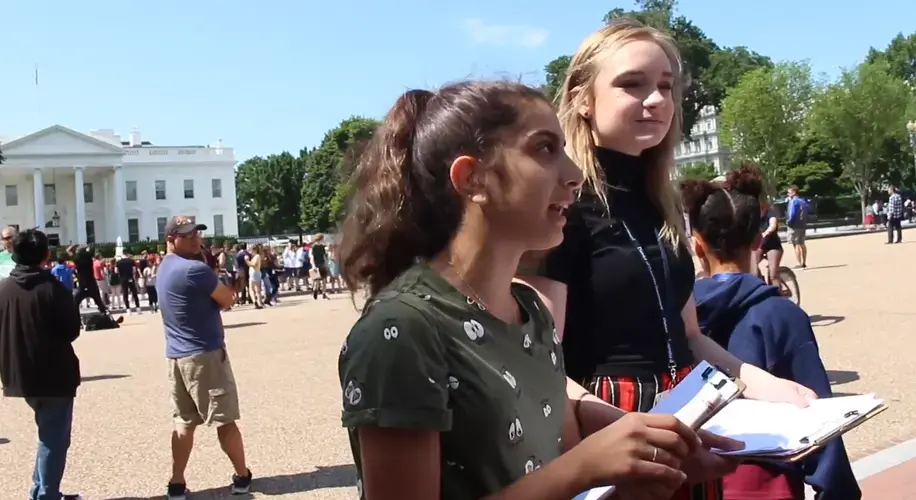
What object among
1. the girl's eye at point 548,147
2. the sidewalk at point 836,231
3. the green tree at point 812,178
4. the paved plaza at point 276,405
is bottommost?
the paved plaza at point 276,405

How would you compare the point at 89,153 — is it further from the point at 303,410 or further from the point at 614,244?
the point at 614,244

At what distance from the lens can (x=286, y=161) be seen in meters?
99.2

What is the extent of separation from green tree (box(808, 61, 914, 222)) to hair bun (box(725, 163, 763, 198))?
5291cm

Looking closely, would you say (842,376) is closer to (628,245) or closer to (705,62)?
(628,245)

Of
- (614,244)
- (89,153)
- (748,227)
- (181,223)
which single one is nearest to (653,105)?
(614,244)

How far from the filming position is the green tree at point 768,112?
185 ft

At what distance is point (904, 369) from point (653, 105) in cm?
756

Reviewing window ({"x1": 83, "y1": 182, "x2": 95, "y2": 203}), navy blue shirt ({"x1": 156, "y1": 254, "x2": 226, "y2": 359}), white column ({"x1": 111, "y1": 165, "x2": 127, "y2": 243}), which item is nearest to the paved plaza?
navy blue shirt ({"x1": 156, "y1": 254, "x2": 226, "y2": 359})

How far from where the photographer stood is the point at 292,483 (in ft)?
21.2

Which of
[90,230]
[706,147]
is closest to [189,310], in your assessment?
[90,230]

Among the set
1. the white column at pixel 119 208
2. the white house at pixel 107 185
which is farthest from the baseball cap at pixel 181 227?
the white column at pixel 119 208

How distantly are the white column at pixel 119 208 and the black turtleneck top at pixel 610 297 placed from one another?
92.7 metres

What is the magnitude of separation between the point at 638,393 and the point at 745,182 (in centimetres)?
152

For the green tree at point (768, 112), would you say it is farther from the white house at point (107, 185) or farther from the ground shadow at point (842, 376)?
the white house at point (107, 185)
